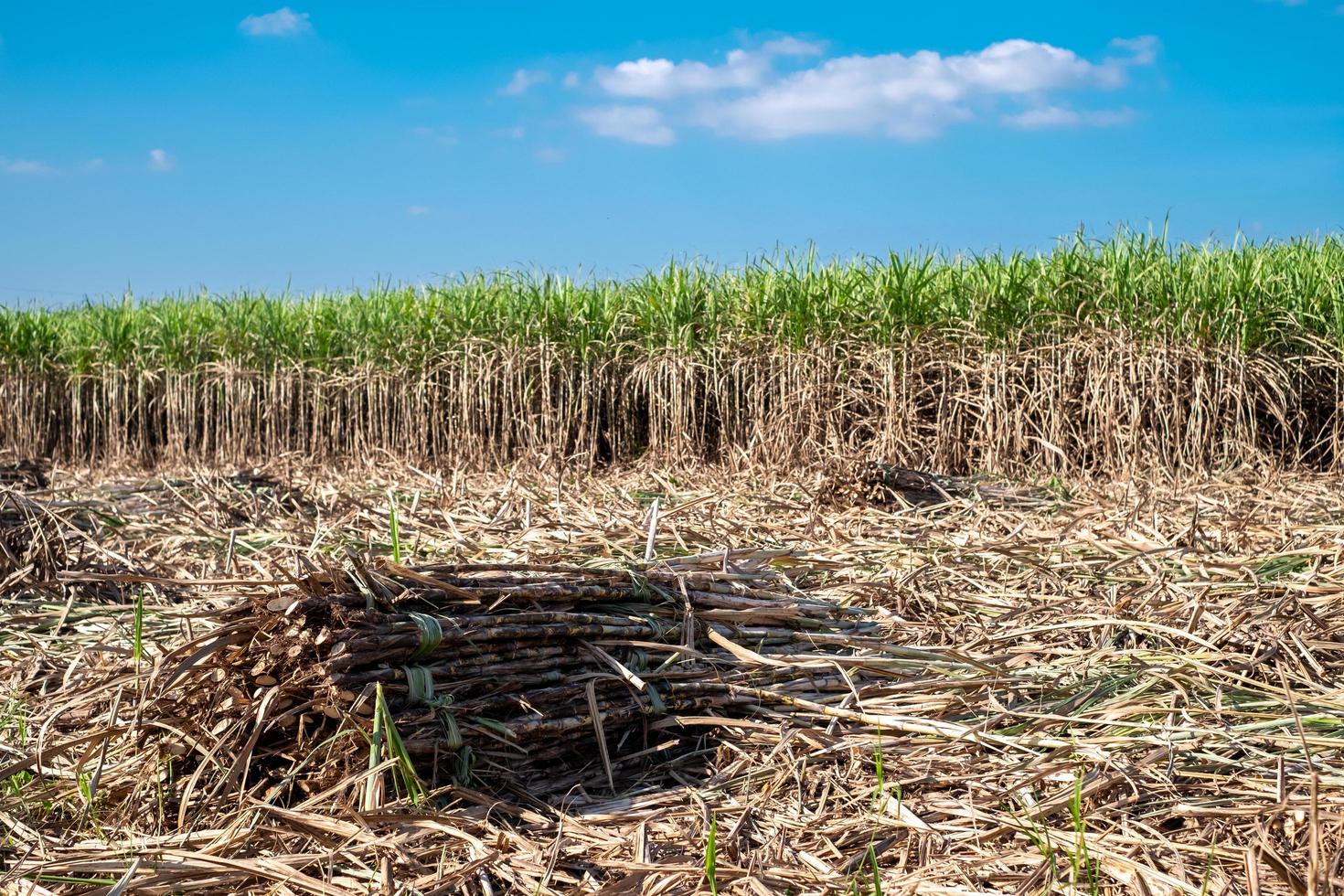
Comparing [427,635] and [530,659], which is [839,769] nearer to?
[530,659]

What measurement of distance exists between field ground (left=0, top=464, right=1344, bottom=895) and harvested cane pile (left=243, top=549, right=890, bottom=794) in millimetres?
55

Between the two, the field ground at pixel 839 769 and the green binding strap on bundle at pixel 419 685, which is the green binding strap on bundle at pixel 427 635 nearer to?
the green binding strap on bundle at pixel 419 685

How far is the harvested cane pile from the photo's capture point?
244cm

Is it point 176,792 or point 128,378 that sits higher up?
point 128,378

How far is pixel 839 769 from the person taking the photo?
2.58 meters

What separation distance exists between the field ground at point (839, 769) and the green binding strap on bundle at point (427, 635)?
260 mm

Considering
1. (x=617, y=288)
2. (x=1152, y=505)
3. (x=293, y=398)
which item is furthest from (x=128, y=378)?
(x=1152, y=505)

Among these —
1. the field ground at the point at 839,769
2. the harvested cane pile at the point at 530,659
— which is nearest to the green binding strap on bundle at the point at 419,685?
the harvested cane pile at the point at 530,659

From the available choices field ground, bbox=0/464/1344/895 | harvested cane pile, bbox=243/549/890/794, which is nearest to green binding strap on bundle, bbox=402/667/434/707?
harvested cane pile, bbox=243/549/890/794

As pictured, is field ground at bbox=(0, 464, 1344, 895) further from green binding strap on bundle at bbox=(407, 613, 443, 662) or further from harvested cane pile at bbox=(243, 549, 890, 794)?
green binding strap on bundle at bbox=(407, 613, 443, 662)

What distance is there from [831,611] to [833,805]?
3.42 ft

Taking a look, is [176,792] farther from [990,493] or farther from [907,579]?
[990,493]

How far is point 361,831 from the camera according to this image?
227 centimetres

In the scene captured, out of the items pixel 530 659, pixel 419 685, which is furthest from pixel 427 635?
pixel 530 659
